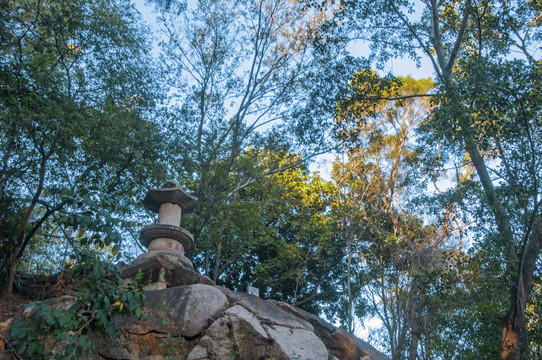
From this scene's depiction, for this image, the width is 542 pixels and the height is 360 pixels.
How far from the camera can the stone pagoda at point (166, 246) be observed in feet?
23.4

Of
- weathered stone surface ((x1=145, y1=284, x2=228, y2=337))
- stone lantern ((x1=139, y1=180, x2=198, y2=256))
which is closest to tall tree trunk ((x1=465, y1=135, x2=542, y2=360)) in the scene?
weathered stone surface ((x1=145, y1=284, x2=228, y2=337))

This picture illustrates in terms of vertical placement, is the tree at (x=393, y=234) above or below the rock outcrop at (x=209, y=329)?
above

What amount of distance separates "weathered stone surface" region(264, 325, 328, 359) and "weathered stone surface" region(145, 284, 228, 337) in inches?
31.7

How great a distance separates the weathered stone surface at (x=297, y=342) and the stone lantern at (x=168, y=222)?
2566 millimetres

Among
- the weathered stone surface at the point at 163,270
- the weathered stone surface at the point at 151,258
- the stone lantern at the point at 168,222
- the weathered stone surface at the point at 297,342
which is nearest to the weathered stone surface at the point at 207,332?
the weathered stone surface at the point at 297,342

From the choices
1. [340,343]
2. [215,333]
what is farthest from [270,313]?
[340,343]

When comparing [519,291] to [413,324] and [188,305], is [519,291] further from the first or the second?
[413,324]

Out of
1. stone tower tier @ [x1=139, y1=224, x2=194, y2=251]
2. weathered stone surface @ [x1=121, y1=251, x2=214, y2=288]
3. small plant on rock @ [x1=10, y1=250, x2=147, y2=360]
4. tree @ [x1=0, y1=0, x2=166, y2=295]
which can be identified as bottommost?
small plant on rock @ [x1=10, y1=250, x2=147, y2=360]

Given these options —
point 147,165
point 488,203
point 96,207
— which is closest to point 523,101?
point 488,203

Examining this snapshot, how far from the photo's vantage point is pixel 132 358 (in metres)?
5.57

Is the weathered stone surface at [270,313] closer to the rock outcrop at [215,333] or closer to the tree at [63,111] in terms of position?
the rock outcrop at [215,333]

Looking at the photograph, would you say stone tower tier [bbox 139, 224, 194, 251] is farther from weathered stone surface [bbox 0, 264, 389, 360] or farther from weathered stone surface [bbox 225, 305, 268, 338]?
weathered stone surface [bbox 225, 305, 268, 338]

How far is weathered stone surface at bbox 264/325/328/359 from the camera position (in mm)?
5805

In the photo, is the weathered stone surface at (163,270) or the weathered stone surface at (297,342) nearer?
the weathered stone surface at (297,342)
